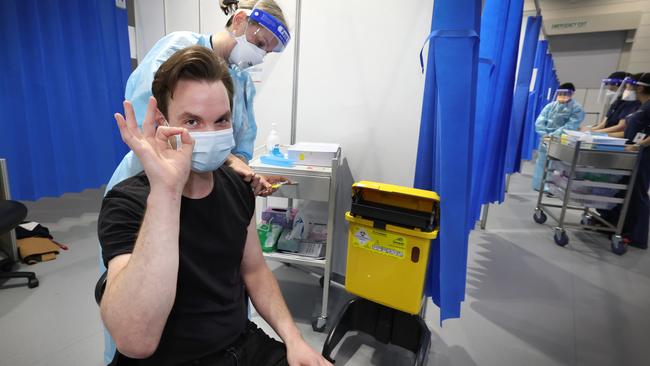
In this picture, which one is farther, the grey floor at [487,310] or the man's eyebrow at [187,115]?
the grey floor at [487,310]

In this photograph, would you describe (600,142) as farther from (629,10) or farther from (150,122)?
(629,10)

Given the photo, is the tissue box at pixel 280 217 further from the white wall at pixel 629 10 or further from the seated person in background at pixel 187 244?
the white wall at pixel 629 10

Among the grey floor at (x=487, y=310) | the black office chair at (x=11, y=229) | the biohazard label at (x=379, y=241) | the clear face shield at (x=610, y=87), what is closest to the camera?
the biohazard label at (x=379, y=241)

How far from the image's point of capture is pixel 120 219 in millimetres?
690

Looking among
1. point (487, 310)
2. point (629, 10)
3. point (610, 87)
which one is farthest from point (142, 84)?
point (629, 10)

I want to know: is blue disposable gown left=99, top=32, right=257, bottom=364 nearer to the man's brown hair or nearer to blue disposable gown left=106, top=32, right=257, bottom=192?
blue disposable gown left=106, top=32, right=257, bottom=192

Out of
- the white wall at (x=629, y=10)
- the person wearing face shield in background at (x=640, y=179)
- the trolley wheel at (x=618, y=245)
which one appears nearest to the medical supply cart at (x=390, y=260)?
the trolley wheel at (x=618, y=245)

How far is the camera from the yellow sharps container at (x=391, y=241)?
138cm

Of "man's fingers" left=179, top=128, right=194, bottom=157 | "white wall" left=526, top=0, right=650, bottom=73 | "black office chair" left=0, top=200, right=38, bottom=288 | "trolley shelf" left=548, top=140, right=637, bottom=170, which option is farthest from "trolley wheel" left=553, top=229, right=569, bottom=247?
"white wall" left=526, top=0, right=650, bottom=73

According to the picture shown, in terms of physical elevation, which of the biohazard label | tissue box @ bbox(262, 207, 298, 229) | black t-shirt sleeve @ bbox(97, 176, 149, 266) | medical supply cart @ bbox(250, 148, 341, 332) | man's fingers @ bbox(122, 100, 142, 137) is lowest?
tissue box @ bbox(262, 207, 298, 229)

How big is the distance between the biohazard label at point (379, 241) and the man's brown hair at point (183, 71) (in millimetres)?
950

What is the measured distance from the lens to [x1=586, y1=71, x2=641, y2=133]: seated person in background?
11.2 ft

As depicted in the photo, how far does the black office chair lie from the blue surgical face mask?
1.87m

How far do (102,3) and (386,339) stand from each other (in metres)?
3.48
